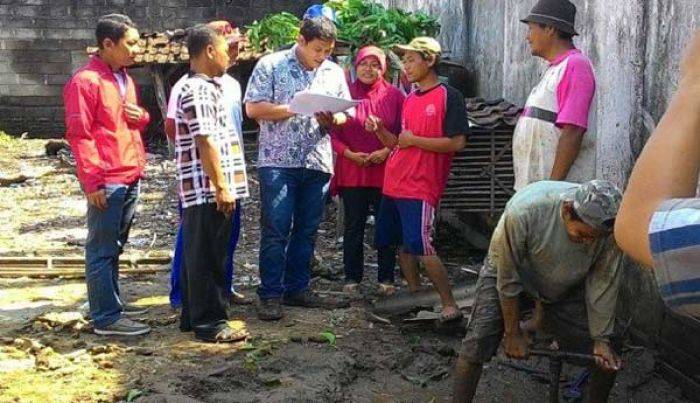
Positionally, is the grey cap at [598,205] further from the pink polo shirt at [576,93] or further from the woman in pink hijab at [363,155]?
the woman in pink hijab at [363,155]

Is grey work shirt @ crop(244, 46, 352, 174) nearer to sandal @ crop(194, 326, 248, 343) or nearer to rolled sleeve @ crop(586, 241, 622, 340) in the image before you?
sandal @ crop(194, 326, 248, 343)

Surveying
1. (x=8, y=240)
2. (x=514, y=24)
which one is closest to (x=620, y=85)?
(x=514, y=24)

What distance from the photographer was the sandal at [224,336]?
4.93 m

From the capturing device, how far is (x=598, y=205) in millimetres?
3248

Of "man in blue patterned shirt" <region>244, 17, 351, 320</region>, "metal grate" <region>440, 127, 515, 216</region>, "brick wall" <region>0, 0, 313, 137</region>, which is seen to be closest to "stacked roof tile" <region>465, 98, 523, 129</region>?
"metal grate" <region>440, 127, 515, 216</region>

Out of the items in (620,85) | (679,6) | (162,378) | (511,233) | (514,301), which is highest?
(679,6)

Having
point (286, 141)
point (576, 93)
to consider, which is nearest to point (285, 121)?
point (286, 141)

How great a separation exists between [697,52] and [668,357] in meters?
3.68

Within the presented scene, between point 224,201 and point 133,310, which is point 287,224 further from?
point 133,310

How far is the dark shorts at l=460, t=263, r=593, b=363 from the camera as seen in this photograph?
382cm

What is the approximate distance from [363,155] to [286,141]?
740mm

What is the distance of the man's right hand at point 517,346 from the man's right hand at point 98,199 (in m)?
2.50

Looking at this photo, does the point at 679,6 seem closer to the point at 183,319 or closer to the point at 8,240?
the point at 183,319

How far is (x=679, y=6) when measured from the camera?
433 centimetres
